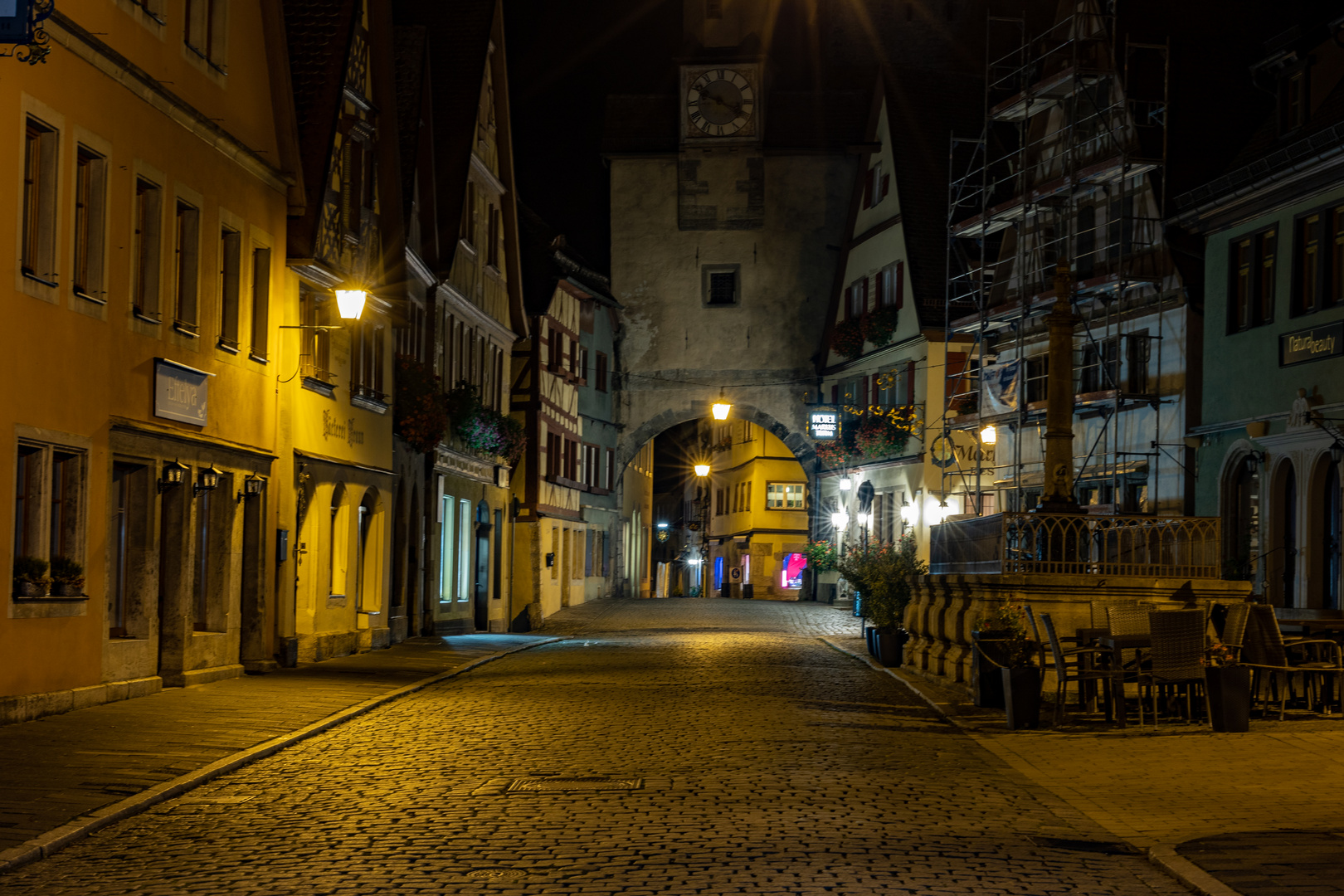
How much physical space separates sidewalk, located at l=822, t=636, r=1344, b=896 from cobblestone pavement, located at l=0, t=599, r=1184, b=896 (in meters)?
0.25

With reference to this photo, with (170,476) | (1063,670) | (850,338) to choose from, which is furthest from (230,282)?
(850,338)

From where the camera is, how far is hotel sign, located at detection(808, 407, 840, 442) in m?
48.3

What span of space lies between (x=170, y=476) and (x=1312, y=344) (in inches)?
614

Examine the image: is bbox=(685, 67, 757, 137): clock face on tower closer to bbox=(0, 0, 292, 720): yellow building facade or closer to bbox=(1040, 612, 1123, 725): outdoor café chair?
bbox=(0, 0, 292, 720): yellow building facade

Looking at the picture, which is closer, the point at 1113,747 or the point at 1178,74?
the point at 1113,747

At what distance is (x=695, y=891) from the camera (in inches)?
279

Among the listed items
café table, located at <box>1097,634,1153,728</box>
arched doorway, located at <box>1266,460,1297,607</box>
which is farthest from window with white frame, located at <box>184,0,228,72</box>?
arched doorway, located at <box>1266,460,1297,607</box>

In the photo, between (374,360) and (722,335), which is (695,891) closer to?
(374,360)

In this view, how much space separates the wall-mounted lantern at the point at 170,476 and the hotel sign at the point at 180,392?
509mm

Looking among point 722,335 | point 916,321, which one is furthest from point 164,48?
point 722,335

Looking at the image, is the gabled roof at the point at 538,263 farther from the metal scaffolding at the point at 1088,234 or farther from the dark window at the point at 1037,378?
the dark window at the point at 1037,378

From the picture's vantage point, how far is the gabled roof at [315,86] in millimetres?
21609

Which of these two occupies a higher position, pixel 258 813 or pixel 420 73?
pixel 420 73

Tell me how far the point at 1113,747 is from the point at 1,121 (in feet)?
33.0
